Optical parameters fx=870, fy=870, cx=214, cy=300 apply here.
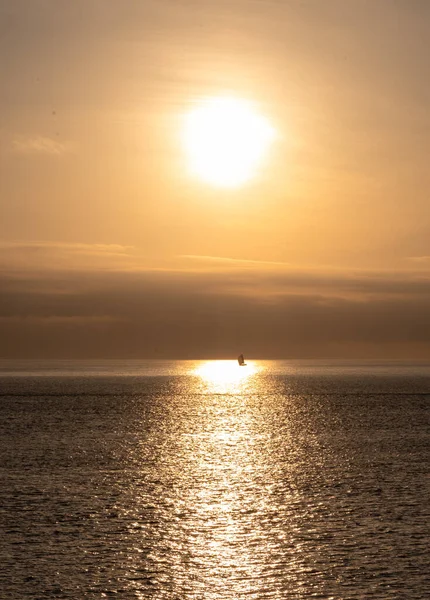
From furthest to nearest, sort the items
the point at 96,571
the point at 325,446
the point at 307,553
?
the point at 325,446 → the point at 307,553 → the point at 96,571

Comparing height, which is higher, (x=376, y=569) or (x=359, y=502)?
(x=359, y=502)

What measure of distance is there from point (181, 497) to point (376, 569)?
626 inches

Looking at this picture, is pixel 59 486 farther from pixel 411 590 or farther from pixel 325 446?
pixel 325 446

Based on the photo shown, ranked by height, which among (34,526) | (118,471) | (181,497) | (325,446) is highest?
(325,446)

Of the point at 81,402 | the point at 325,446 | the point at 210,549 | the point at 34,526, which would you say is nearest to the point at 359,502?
the point at 210,549

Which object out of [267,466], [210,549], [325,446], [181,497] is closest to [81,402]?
[325,446]

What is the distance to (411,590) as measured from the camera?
84.4 feet

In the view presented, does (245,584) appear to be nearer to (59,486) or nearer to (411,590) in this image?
(411,590)

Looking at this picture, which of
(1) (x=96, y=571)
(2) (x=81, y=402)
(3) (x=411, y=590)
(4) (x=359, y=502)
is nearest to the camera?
(3) (x=411, y=590)

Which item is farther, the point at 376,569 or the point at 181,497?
the point at 181,497

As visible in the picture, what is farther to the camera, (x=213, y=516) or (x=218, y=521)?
(x=213, y=516)

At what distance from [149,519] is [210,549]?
21.2ft

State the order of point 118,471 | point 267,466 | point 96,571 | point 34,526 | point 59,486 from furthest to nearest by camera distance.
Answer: point 267,466 < point 118,471 < point 59,486 < point 34,526 < point 96,571

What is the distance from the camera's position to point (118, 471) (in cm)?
5250
